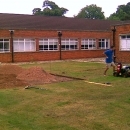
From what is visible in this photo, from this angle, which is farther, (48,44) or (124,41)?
(48,44)

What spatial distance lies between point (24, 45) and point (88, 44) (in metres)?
9.72

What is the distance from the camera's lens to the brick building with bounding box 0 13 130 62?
3516 cm

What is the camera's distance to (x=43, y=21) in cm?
4169

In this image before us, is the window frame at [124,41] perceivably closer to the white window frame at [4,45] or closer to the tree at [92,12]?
the white window frame at [4,45]

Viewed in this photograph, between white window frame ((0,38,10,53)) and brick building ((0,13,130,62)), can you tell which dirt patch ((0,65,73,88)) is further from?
white window frame ((0,38,10,53))

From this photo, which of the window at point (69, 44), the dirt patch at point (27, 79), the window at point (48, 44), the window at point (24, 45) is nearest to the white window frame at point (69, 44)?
the window at point (69, 44)

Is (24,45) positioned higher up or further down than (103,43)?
further down

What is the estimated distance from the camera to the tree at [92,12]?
9425 centimetres

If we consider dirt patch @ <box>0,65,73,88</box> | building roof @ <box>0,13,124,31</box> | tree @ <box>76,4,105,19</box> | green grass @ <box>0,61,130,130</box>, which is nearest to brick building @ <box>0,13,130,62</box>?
building roof @ <box>0,13,124,31</box>

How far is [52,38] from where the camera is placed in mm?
38750

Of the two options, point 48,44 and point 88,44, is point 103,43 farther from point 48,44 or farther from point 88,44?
point 48,44

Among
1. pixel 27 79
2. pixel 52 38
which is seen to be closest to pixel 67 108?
pixel 27 79

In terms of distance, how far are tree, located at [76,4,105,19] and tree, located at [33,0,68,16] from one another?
14928 millimetres

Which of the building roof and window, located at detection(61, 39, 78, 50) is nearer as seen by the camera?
the building roof
